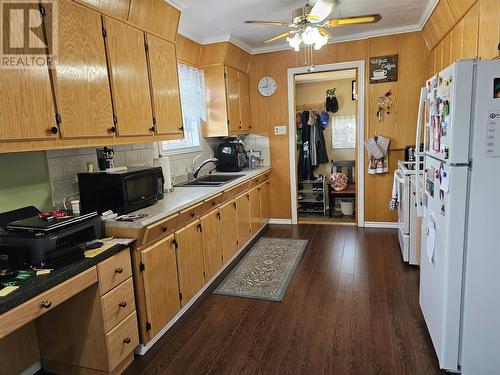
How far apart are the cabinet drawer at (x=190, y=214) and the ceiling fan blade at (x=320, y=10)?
5.74 feet

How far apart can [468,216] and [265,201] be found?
10.6 ft

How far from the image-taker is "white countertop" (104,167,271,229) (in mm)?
2064

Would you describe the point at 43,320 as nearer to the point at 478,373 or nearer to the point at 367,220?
the point at 478,373

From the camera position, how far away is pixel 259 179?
4473 mm

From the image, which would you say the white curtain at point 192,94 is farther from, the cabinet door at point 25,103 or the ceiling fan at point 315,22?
the cabinet door at point 25,103

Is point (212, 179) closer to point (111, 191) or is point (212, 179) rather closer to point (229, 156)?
point (229, 156)

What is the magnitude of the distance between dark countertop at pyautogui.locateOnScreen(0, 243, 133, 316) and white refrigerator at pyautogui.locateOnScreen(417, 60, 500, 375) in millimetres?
1898

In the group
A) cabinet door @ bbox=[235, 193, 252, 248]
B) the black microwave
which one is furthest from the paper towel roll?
cabinet door @ bbox=[235, 193, 252, 248]

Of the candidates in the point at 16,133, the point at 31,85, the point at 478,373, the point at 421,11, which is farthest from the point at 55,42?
the point at 421,11

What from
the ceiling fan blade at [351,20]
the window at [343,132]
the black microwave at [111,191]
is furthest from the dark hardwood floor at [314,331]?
the window at [343,132]

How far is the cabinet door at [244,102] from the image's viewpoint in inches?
180

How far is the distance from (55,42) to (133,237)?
3.88 feet

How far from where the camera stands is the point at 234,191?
3543 millimetres

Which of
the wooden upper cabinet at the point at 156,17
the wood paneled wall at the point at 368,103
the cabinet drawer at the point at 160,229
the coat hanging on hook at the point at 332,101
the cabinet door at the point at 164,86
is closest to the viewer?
the cabinet drawer at the point at 160,229
